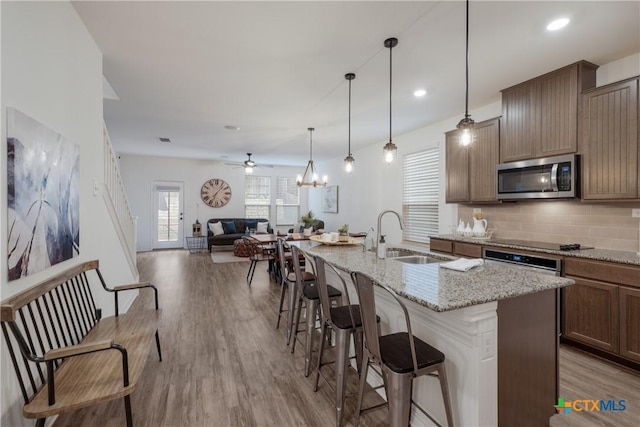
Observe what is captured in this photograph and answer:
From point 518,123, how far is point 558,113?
41 centimetres

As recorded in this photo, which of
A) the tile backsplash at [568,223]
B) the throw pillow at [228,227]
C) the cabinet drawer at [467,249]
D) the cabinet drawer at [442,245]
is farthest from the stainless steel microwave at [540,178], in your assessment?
the throw pillow at [228,227]

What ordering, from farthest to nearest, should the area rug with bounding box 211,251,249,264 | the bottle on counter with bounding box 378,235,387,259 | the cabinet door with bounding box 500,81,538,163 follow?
1. the area rug with bounding box 211,251,249,264
2. the cabinet door with bounding box 500,81,538,163
3. the bottle on counter with bounding box 378,235,387,259

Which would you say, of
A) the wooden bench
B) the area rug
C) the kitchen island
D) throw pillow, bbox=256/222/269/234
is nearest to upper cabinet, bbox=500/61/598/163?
the kitchen island

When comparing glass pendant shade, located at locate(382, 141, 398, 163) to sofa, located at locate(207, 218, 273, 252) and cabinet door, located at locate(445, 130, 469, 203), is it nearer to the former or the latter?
cabinet door, located at locate(445, 130, 469, 203)

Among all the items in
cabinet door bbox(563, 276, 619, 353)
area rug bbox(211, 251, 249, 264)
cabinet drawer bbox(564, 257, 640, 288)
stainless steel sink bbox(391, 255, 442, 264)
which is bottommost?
area rug bbox(211, 251, 249, 264)

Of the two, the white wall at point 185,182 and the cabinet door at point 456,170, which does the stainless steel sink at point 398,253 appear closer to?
the cabinet door at point 456,170

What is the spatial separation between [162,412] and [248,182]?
845 centimetres

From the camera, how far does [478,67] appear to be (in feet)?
9.75

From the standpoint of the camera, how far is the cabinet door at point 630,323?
2309 millimetres

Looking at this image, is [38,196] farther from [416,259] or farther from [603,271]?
[603,271]

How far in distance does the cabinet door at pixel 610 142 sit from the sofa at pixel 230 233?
7547 millimetres

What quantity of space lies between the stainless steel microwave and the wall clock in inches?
311

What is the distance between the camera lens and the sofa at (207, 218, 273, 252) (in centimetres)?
846

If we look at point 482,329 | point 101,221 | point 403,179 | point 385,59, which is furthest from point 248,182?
point 482,329
